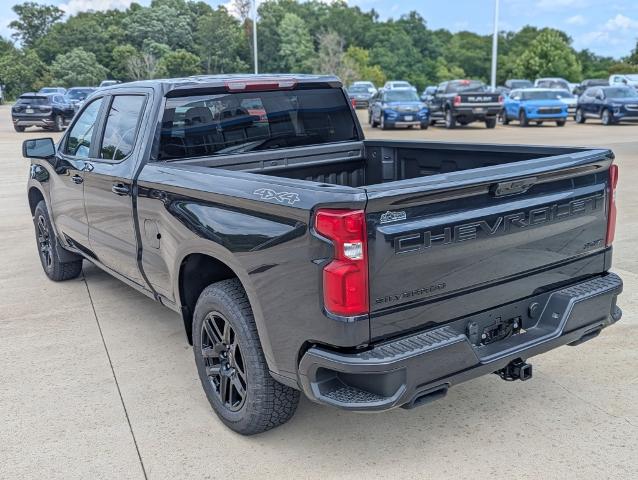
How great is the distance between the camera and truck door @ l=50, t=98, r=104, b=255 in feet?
17.2

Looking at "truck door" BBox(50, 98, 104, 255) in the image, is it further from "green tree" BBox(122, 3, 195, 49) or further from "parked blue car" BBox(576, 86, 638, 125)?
"green tree" BBox(122, 3, 195, 49)

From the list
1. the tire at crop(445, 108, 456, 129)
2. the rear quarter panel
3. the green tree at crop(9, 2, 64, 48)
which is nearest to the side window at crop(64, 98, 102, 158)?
the rear quarter panel

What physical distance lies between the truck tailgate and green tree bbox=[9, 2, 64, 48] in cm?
11264

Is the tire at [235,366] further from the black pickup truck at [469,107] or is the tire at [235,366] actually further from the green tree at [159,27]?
the green tree at [159,27]

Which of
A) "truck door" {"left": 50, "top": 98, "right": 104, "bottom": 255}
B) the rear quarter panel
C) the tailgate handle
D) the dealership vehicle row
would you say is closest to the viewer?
the rear quarter panel

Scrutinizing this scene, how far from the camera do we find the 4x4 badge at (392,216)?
9.14ft

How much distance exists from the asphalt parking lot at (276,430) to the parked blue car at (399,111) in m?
20.6

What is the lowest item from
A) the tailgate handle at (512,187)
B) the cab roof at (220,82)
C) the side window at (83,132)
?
the tailgate handle at (512,187)

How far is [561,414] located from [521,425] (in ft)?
0.92

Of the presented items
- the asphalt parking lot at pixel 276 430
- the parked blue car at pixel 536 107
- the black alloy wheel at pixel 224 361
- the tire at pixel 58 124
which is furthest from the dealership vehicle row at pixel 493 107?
the black alloy wheel at pixel 224 361

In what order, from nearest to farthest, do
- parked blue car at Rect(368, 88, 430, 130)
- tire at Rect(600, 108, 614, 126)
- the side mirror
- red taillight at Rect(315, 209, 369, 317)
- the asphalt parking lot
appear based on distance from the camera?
red taillight at Rect(315, 209, 369, 317) < the asphalt parking lot < the side mirror < parked blue car at Rect(368, 88, 430, 130) < tire at Rect(600, 108, 614, 126)

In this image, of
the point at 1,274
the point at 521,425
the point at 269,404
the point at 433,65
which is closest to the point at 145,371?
the point at 269,404

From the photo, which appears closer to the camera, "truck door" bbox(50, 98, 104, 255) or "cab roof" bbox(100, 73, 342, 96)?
"cab roof" bbox(100, 73, 342, 96)

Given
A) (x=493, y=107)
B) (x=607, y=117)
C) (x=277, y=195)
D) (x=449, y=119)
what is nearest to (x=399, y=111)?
(x=449, y=119)
